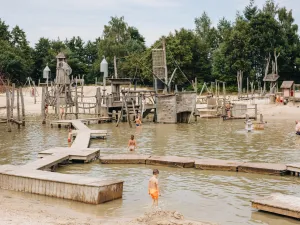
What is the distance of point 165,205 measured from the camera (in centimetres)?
1135

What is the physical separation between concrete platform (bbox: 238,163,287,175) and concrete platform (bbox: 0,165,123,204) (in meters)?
5.16

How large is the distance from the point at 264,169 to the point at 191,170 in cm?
251

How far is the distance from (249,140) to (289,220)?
14711mm

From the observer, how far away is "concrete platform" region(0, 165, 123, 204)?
1111 cm

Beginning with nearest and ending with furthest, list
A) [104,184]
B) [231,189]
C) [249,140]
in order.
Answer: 1. [104,184]
2. [231,189]
3. [249,140]

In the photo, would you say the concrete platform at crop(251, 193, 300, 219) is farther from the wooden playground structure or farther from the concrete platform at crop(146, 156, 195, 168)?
the wooden playground structure

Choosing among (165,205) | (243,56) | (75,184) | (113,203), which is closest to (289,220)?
(165,205)

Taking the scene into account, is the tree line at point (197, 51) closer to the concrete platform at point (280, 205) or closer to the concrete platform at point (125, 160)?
the concrete platform at point (125, 160)

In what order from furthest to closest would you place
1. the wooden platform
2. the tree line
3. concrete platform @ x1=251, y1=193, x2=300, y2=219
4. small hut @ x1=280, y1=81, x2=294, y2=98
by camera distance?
the tree line < small hut @ x1=280, y1=81, x2=294, y2=98 < the wooden platform < concrete platform @ x1=251, y1=193, x2=300, y2=219

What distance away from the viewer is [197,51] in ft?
205

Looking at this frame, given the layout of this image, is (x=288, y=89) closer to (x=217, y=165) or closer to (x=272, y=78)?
(x=272, y=78)

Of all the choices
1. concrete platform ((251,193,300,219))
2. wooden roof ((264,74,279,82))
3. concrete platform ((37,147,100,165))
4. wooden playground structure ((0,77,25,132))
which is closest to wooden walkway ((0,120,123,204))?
concrete platform ((37,147,100,165))

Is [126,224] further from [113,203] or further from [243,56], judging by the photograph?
[243,56]

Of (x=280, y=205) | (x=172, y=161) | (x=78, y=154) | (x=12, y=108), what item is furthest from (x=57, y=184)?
(x=12, y=108)
